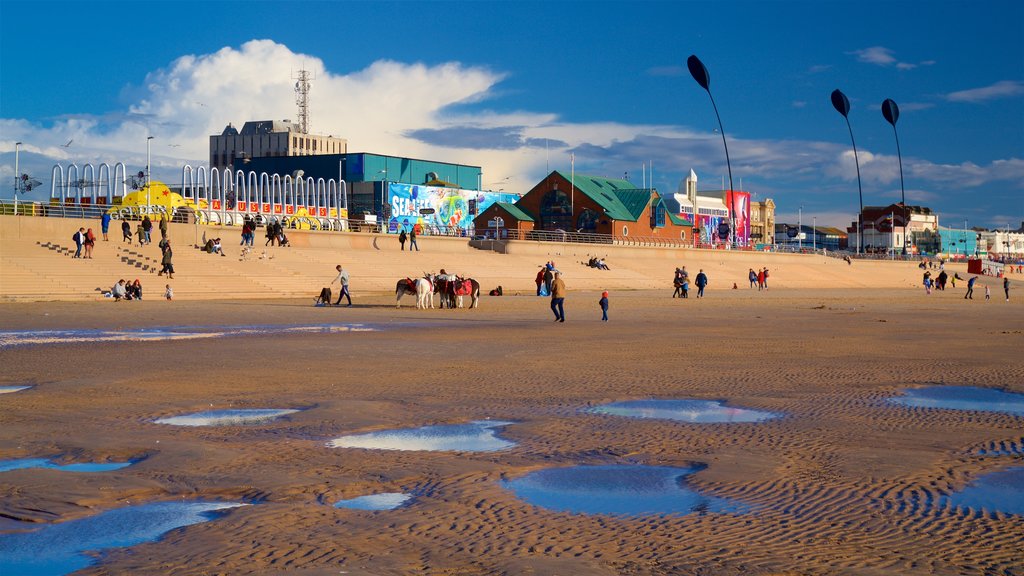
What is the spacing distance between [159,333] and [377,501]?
16.7 metres

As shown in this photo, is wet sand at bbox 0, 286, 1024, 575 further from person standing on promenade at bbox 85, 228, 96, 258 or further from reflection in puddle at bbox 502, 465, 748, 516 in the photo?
person standing on promenade at bbox 85, 228, 96, 258

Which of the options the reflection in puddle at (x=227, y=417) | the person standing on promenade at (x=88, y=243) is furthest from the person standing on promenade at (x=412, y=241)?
the reflection in puddle at (x=227, y=417)

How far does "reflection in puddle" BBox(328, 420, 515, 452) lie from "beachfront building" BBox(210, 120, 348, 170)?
152m

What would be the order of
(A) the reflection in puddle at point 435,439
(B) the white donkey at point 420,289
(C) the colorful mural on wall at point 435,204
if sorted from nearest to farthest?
(A) the reflection in puddle at point 435,439 → (B) the white donkey at point 420,289 → (C) the colorful mural on wall at point 435,204

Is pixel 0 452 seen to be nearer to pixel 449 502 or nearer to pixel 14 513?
pixel 14 513

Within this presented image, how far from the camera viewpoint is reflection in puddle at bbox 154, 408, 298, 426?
391 inches

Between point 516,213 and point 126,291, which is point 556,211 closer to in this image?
point 516,213

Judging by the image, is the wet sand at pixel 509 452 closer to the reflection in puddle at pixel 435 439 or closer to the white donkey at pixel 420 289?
the reflection in puddle at pixel 435 439

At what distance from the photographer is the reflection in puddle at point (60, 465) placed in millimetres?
7637

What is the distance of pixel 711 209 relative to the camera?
145 metres

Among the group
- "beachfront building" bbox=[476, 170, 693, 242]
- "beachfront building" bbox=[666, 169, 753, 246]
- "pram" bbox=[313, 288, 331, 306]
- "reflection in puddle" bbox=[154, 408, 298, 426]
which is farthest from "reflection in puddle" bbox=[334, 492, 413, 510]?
"beachfront building" bbox=[666, 169, 753, 246]

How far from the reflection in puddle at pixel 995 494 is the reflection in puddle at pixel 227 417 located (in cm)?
628

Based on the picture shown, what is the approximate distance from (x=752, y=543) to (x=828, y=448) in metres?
3.28

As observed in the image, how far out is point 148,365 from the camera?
50.1ft
